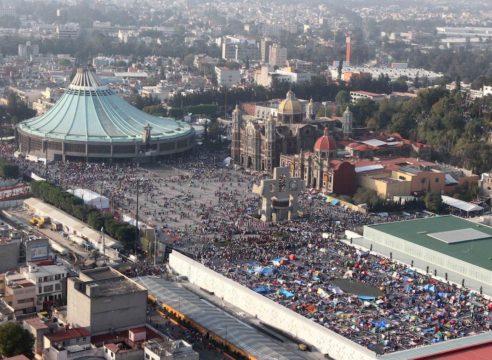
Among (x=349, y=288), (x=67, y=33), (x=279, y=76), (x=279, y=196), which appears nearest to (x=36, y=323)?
(x=349, y=288)

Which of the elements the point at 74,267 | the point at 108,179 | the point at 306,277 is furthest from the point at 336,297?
the point at 108,179

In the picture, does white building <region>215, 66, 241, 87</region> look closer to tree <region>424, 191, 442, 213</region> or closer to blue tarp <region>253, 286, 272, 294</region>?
tree <region>424, 191, 442, 213</region>

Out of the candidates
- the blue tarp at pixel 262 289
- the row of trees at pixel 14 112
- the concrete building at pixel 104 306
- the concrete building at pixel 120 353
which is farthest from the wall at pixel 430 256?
the row of trees at pixel 14 112

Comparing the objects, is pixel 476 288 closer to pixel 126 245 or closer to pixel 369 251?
pixel 369 251

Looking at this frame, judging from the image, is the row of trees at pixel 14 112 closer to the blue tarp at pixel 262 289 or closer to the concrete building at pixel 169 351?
the blue tarp at pixel 262 289

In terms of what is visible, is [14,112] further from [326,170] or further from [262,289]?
[262,289]

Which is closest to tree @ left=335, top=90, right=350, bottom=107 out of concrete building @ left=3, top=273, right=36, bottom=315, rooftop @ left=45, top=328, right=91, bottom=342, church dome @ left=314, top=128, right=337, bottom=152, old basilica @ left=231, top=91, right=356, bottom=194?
old basilica @ left=231, top=91, right=356, bottom=194
